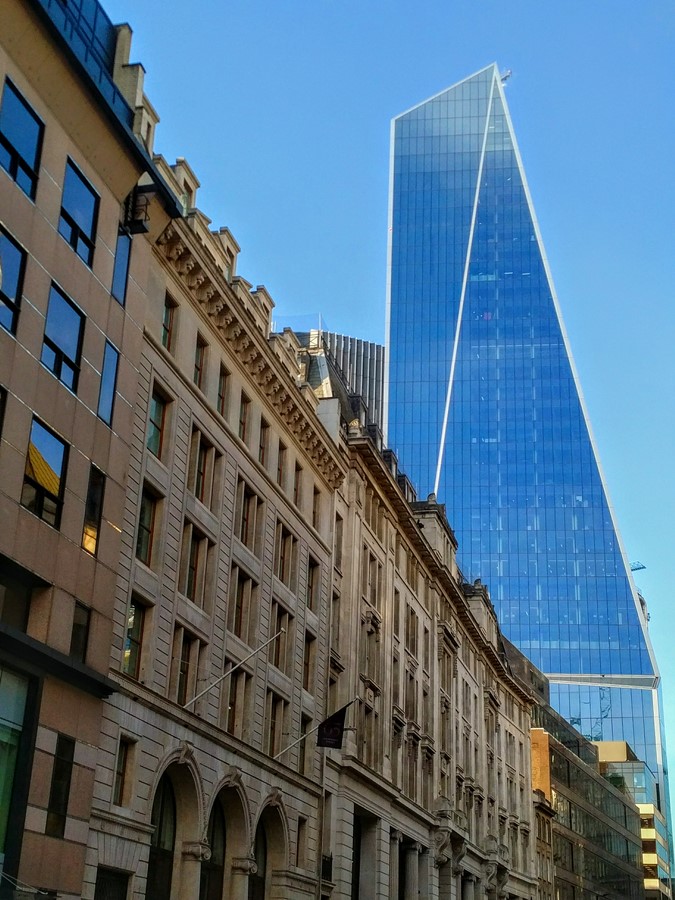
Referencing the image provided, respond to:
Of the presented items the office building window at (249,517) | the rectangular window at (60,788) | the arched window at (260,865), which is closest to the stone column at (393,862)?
the arched window at (260,865)

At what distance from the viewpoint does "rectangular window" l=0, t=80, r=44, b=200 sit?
100ft

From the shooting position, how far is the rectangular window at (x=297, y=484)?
53.8 m

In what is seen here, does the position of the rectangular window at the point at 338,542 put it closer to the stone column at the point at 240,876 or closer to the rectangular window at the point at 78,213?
the stone column at the point at 240,876

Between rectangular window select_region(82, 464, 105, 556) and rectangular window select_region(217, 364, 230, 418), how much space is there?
11442 millimetres

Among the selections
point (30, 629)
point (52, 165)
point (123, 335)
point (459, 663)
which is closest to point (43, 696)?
point (30, 629)

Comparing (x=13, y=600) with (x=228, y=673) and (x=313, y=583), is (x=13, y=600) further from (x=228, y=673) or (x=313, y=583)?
(x=313, y=583)

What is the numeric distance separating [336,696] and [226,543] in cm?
1503

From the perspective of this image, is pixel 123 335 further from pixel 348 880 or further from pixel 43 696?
pixel 348 880

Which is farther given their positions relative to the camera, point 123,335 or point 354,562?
point 354,562

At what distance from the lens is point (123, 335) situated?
36719mm

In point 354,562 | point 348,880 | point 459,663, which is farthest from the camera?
point 459,663

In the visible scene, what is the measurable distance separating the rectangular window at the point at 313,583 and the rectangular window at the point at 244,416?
30.1ft

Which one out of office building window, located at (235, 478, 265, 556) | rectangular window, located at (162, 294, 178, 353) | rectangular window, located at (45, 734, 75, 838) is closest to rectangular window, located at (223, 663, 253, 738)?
office building window, located at (235, 478, 265, 556)

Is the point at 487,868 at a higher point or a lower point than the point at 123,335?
lower
